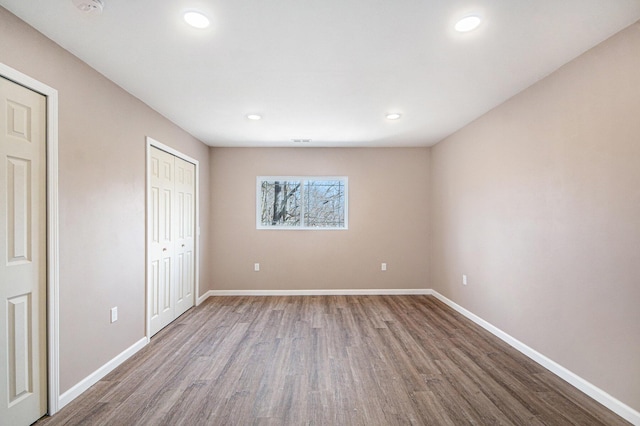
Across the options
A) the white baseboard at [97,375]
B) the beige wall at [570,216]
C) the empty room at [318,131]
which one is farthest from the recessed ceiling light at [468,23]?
the white baseboard at [97,375]

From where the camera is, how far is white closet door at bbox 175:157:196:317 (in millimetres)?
3803

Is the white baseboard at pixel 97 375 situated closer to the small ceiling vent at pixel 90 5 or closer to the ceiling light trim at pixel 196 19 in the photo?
the small ceiling vent at pixel 90 5

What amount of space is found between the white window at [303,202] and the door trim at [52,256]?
308 cm

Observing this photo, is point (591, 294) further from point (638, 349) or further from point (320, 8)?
point (320, 8)

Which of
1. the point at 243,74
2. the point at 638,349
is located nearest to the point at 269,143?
the point at 243,74

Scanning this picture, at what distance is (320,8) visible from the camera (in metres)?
1.63

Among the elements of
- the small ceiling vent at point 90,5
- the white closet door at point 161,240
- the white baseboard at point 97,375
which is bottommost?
the white baseboard at point 97,375

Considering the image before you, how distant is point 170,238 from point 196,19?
262 centimetres

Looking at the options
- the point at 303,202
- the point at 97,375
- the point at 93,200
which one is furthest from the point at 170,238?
the point at 303,202

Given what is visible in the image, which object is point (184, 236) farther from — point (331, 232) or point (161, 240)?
point (331, 232)

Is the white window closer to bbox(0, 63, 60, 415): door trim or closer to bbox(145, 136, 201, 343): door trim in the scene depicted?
bbox(145, 136, 201, 343): door trim

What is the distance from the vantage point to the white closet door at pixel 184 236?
380cm

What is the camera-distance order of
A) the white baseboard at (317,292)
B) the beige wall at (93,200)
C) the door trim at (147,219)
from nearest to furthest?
1. the beige wall at (93,200)
2. the door trim at (147,219)
3. the white baseboard at (317,292)

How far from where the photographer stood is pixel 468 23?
175cm
